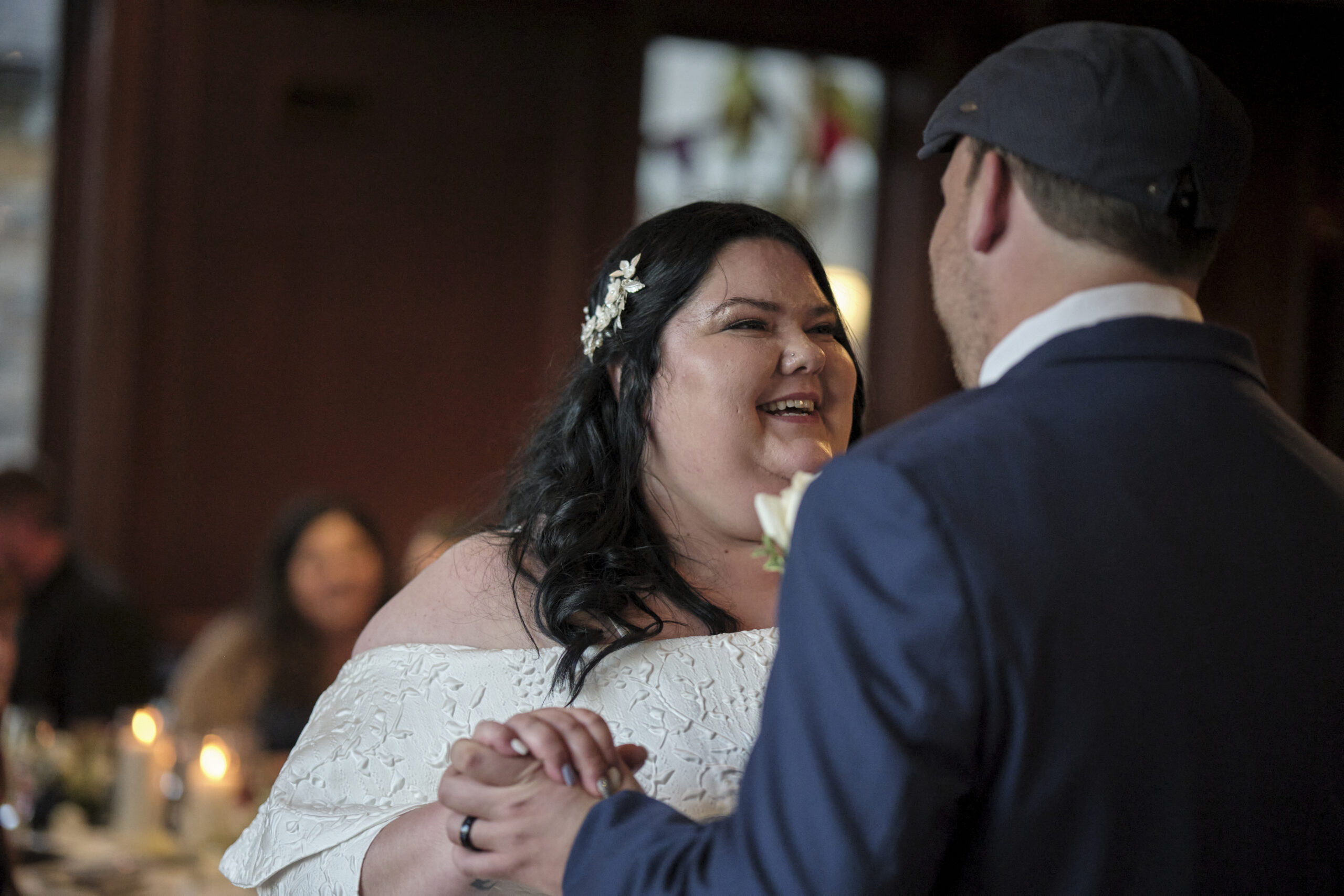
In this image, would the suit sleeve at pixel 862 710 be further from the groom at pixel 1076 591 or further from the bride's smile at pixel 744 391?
the bride's smile at pixel 744 391

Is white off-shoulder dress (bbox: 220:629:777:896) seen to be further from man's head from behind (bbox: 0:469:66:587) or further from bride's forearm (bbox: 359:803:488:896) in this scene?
man's head from behind (bbox: 0:469:66:587)

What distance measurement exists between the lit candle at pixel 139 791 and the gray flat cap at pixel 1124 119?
2966 millimetres

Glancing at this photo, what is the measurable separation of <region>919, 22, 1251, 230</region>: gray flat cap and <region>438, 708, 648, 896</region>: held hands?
0.71 meters

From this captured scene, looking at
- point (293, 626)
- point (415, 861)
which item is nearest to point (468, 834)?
point (415, 861)

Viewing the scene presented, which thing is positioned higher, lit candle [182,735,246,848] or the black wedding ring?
the black wedding ring

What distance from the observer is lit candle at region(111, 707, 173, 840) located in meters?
3.34

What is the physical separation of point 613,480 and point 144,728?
2127 millimetres

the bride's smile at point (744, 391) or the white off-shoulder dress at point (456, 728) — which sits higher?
the bride's smile at point (744, 391)

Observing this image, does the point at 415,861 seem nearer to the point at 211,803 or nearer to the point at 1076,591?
the point at 1076,591

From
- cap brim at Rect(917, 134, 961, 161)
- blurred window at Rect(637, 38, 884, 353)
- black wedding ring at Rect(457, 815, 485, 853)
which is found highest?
blurred window at Rect(637, 38, 884, 353)

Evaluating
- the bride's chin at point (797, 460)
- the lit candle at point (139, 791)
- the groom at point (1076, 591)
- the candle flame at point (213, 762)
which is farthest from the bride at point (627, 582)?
the lit candle at point (139, 791)

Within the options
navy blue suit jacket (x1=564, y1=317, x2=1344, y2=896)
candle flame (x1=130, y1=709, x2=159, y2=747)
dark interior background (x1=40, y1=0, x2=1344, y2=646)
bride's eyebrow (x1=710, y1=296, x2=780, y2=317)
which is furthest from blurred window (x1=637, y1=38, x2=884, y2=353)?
navy blue suit jacket (x1=564, y1=317, x2=1344, y2=896)

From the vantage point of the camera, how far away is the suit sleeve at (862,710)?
0.98 m

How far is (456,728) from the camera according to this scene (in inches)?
67.3
